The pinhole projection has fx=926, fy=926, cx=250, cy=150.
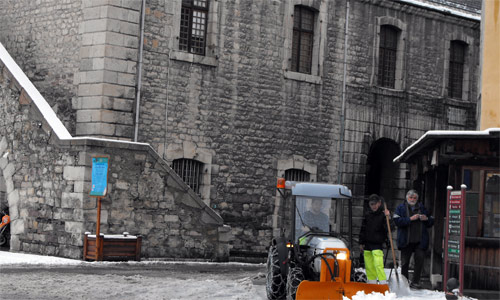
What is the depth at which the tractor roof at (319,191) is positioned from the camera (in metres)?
12.8

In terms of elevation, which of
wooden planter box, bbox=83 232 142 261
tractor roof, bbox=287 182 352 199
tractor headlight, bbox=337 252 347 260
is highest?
tractor roof, bbox=287 182 352 199

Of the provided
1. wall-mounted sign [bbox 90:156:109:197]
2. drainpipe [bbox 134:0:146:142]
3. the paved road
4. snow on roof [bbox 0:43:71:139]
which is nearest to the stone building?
drainpipe [bbox 134:0:146:142]

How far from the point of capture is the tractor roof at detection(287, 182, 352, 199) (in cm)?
1277

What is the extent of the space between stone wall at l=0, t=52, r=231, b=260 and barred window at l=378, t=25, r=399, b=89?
345 inches

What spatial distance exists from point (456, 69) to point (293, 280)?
18.2 meters

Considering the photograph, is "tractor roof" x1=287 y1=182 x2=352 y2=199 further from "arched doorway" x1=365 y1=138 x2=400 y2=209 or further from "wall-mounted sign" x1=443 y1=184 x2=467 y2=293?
"arched doorway" x1=365 y1=138 x2=400 y2=209

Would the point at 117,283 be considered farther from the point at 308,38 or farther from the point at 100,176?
the point at 308,38

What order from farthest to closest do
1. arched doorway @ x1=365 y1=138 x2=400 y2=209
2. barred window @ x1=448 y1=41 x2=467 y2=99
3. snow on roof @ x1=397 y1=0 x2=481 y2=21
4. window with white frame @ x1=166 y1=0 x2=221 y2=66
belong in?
1. barred window @ x1=448 y1=41 x2=467 y2=99
2. arched doorway @ x1=365 y1=138 x2=400 y2=209
3. snow on roof @ x1=397 y1=0 x2=481 y2=21
4. window with white frame @ x1=166 y1=0 x2=221 y2=66

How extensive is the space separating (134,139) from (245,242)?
4237 millimetres

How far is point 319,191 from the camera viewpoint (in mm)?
12852

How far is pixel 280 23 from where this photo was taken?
24125 mm

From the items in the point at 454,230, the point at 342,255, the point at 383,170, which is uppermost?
the point at 383,170

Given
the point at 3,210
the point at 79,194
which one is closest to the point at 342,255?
the point at 79,194

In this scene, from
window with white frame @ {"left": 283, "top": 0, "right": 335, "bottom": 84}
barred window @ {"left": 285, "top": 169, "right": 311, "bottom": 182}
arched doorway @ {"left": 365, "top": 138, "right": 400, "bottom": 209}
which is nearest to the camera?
barred window @ {"left": 285, "top": 169, "right": 311, "bottom": 182}
